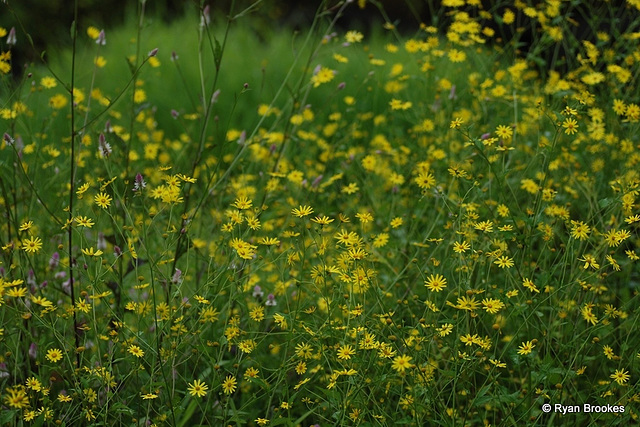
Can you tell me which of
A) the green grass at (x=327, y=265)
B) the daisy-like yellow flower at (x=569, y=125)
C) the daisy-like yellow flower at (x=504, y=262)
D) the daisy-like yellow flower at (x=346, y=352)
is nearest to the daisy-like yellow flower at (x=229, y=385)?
the green grass at (x=327, y=265)

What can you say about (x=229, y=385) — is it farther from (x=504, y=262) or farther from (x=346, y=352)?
(x=504, y=262)

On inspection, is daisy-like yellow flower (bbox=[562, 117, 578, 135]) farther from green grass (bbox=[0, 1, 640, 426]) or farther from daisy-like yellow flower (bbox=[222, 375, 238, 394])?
daisy-like yellow flower (bbox=[222, 375, 238, 394])

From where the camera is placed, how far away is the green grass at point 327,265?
1.54m

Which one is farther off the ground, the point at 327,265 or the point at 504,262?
the point at 504,262

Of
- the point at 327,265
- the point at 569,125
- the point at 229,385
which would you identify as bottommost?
the point at 327,265

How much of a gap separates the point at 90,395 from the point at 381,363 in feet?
1.88

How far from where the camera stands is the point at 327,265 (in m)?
2.08

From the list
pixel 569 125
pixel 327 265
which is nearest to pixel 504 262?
pixel 569 125

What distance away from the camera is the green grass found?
5.05 ft

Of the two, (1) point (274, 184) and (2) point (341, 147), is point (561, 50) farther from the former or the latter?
(1) point (274, 184)

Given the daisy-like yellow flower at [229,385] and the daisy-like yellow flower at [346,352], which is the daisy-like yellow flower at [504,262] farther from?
the daisy-like yellow flower at [229,385]

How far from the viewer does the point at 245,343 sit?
4.93ft

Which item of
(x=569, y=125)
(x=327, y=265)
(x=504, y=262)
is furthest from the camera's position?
(x=327, y=265)

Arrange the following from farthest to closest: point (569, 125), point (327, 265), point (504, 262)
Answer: point (327, 265) < point (569, 125) < point (504, 262)
